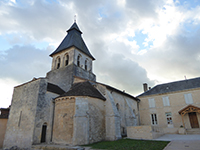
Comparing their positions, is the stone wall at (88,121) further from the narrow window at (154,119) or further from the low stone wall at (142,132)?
the narrow window at (154,119)

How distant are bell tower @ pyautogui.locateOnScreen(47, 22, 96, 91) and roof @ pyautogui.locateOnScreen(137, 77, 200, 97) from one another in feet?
32.8

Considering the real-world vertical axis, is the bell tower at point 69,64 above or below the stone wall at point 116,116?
above

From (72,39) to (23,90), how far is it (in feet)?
35.2

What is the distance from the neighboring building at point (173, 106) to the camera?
16750 millimetres

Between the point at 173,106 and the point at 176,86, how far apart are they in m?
3.19

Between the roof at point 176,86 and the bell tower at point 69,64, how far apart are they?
9987 millimetres

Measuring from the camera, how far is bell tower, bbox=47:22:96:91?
1745 centimetres

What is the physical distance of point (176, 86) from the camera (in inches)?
784

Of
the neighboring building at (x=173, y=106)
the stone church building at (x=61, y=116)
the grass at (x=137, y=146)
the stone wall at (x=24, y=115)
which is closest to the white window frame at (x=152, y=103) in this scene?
the neighboring building at (x=173, y=106)

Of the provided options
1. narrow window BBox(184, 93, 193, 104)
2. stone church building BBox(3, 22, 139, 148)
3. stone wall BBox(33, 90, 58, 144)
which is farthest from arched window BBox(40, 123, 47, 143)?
narrow window BBox(184, 93, 193, 104)

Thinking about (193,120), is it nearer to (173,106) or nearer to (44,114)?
(173,106)

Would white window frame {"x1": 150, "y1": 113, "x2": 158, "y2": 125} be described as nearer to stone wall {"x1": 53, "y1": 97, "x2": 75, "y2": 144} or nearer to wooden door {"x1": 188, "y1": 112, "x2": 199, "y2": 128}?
wooden door {"x1": 188, "y1": 112, "x2": 199, "y2": 128}

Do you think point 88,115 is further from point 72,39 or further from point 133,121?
point 72,39

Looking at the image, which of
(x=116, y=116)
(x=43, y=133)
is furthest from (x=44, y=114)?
(x=116, y=116)
